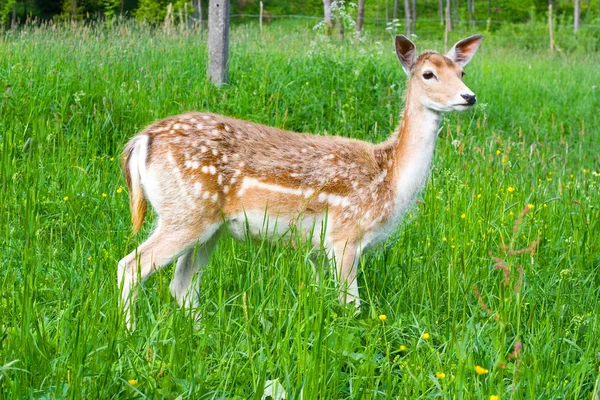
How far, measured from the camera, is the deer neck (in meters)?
4.74

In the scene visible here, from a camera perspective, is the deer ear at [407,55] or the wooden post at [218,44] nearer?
the deer ear at [407,55]

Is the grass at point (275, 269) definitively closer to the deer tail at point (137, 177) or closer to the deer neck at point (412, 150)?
the deer tail at point (137, 177)

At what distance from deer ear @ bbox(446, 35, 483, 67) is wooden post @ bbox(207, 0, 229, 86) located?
12.4ft

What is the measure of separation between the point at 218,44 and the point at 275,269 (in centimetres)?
535

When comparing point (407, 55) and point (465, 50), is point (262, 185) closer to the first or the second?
point (407, 55)

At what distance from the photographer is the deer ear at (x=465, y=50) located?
213 inches

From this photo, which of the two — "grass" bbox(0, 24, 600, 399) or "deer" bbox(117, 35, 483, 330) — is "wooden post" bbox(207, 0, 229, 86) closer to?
"grass" bbox(0, 24, 600, 399)

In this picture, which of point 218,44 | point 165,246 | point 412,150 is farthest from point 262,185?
point 218,44

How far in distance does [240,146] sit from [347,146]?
0.70 m

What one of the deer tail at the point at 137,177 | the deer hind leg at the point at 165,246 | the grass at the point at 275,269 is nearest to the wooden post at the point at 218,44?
the grass at the point at 275,269

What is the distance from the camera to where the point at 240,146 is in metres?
4.54

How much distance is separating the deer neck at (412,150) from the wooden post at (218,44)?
4076mm

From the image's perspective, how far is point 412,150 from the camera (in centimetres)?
485

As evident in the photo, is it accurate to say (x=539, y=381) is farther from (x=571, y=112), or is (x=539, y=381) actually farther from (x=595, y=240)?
(x=571, y=112)
